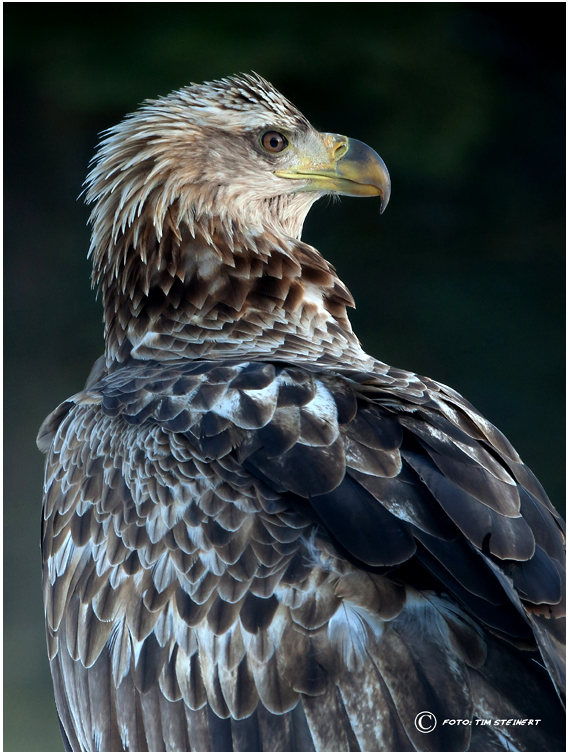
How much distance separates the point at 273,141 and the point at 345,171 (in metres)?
0.17

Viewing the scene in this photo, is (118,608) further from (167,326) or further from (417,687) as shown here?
(167,326)

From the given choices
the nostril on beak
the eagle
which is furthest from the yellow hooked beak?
the eagle

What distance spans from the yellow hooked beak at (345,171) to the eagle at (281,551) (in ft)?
0.90

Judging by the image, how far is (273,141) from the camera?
168cm

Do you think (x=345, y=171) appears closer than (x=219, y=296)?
No

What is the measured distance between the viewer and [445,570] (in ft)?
3.38

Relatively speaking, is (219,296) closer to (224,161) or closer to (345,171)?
(224,161)

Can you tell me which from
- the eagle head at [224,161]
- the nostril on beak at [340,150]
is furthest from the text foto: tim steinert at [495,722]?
the nostril on beak at [340,150]

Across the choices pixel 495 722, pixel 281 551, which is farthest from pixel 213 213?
pixel 495 722

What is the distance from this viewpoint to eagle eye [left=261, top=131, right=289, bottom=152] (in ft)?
5.50

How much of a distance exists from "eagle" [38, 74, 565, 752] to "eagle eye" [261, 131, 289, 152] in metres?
0.26

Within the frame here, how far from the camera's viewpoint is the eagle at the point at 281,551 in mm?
1003

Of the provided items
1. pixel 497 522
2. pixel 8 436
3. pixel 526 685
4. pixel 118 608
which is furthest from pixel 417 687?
pixel 8 436

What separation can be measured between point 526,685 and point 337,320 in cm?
85
